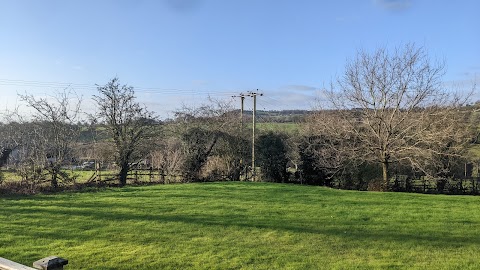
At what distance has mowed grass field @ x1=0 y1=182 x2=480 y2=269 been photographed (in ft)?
19.9

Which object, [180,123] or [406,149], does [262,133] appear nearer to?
[180,123]

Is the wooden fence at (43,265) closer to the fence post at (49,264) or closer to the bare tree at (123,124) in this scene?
the fence post at (49,264)

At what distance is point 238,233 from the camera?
7836 millimetres

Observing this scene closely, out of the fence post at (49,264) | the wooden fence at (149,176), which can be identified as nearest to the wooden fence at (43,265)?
the fence post at (49,264)

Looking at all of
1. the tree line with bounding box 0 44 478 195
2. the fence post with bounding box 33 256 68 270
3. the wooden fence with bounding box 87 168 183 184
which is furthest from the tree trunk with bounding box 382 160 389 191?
the fence post with bounding box 33 256 68 270

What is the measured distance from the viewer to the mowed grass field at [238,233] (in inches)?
238

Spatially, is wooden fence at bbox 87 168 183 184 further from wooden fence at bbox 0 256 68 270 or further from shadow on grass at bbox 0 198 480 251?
wooden fence at bbox 0 256 68 270

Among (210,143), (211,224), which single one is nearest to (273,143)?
(210,143)

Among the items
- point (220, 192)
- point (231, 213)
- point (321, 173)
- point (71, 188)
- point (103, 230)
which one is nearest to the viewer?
point (103, 230)

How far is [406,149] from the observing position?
1834 cm

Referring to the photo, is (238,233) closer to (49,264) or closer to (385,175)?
(49,264)

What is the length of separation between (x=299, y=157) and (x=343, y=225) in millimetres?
15401

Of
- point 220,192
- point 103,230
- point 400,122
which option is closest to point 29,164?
point 220,192

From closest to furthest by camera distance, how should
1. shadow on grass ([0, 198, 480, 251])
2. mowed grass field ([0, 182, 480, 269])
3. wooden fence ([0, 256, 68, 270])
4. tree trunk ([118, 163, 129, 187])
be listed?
wooden fence ([0, 256, 68, 270]) < mowed grass field ([0, 182, 480, 269]) < shadow on grass ([0, 198, 480, 251]) < tree trunk ([118, 163, 129, 187])
